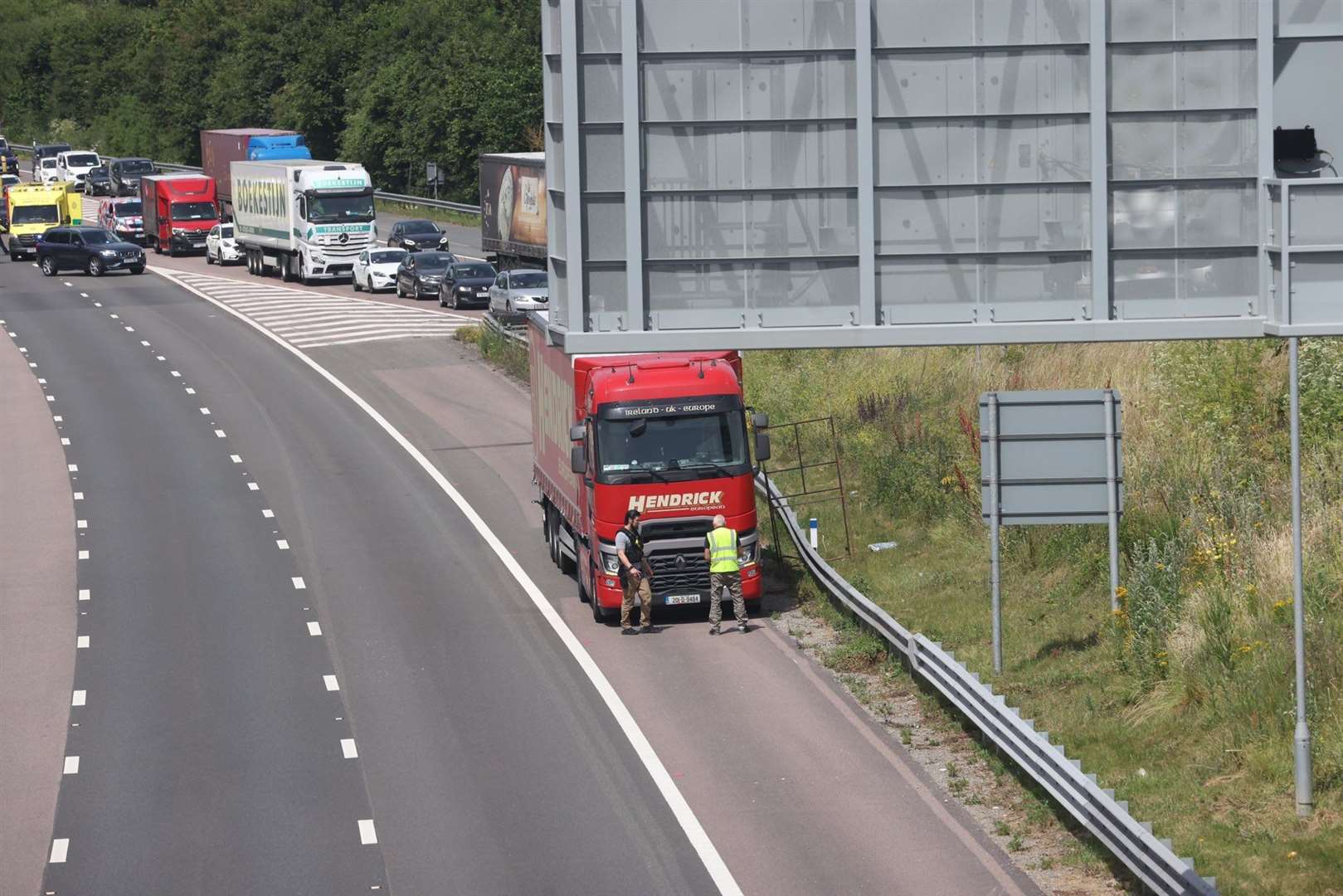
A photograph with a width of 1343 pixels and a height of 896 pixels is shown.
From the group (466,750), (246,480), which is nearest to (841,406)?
(246,480)

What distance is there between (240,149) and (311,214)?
17.5 metres

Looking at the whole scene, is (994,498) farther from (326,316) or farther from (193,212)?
(193,212)

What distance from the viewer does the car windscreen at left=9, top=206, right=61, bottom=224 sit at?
249ft

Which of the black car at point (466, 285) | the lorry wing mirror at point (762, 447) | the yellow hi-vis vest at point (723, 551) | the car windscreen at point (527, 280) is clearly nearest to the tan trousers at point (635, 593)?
the yellow hi-vis vest at point (723, 551)

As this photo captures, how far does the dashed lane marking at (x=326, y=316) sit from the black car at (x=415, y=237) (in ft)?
22.3

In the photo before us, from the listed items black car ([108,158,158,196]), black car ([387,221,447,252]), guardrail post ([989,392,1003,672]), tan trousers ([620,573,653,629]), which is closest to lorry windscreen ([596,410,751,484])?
tan trousers ([620,573,653,629])

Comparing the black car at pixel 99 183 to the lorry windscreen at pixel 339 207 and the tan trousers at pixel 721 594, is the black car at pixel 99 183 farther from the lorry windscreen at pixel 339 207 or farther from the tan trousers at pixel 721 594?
the tan trousers at pixel 721 594

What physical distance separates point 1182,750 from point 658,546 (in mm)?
9078

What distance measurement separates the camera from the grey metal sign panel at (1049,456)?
66.5ft

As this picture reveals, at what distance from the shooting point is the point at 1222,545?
71.2 ft

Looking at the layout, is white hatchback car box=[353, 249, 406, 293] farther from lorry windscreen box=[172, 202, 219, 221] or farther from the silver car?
lorry windscreen box=[172, 202, 219, 221]

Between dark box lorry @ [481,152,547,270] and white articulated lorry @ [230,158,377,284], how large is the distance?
4.11 metres

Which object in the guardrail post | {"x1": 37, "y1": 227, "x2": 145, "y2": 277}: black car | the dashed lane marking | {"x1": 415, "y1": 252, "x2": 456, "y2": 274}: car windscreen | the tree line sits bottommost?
the guardrail post

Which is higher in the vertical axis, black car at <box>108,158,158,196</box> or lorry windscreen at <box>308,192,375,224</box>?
→ black car at <box>108,158,158,196</box>
